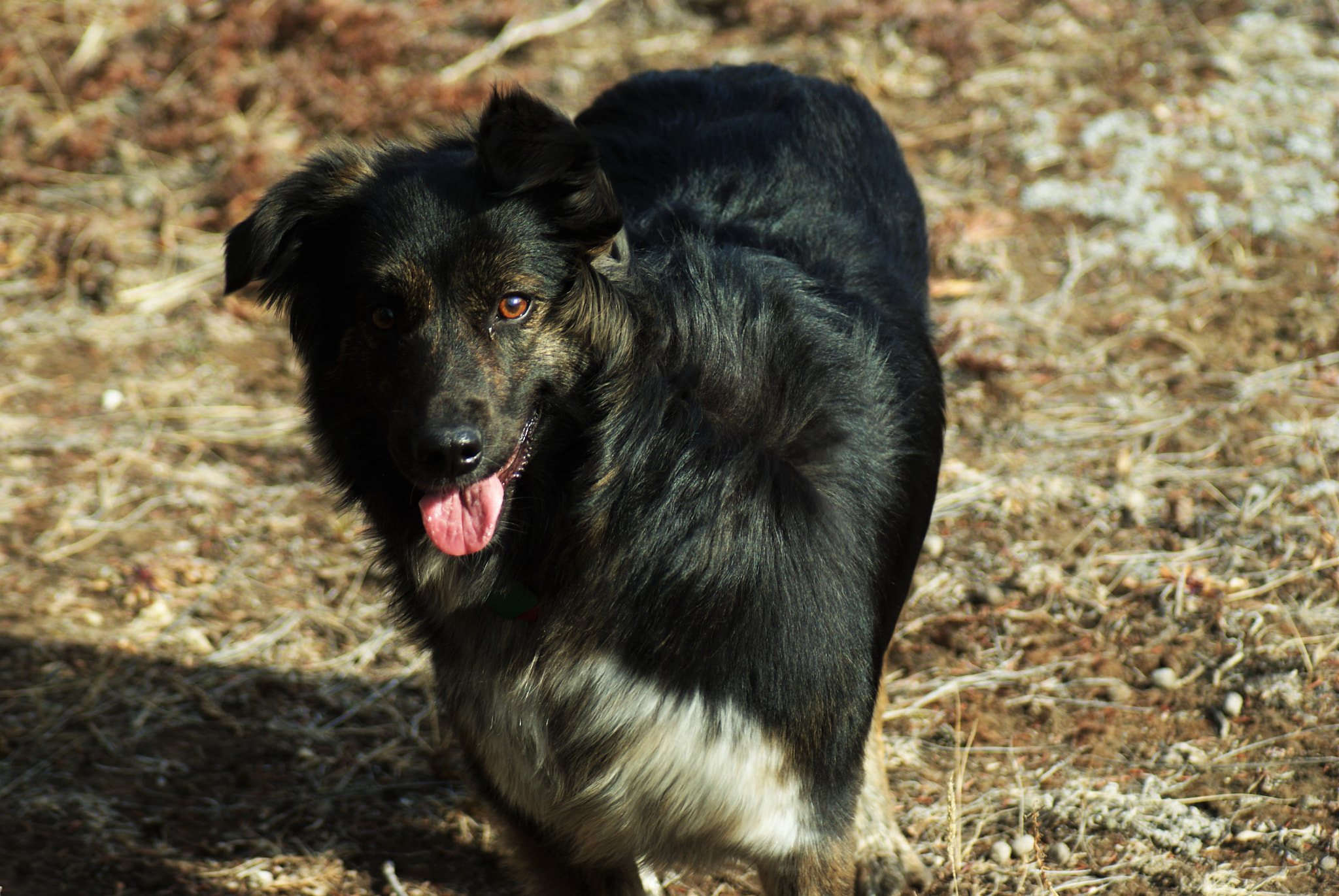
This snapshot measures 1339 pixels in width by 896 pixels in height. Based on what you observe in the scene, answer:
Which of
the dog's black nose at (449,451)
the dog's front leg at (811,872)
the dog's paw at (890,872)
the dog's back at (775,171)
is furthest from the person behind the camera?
the dog's paw at (890,872)

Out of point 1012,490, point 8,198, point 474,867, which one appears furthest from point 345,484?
point 8,198

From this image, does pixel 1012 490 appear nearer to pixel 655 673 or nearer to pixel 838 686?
pixel 838 686

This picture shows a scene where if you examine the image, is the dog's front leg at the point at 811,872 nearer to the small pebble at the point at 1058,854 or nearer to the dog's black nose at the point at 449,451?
the small pebble at the point at 1058,854

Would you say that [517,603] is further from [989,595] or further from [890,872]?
[989,595]

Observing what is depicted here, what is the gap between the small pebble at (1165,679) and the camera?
12.5ft

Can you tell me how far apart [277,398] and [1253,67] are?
617 centimetres

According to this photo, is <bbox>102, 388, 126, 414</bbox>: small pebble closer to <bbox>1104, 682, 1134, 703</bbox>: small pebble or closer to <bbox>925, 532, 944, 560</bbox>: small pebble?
<bbox>925, 532, 944, 560</bbox>: small pebble

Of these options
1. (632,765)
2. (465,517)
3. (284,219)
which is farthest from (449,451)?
(632,765)

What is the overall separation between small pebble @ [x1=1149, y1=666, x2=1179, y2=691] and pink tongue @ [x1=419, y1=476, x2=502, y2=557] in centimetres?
251

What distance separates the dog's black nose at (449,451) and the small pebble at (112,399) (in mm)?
3716

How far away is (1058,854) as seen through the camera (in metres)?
3.28

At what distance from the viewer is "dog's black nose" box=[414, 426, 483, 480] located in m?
2.29

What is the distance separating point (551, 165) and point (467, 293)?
0.33 meters

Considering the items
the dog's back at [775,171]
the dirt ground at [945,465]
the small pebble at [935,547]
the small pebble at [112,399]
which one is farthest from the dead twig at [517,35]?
the small pebble at [935,547]
